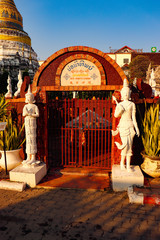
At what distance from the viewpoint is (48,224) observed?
11.2 ft

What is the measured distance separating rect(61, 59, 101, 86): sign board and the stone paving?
338 centimetres

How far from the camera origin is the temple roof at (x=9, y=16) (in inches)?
1553

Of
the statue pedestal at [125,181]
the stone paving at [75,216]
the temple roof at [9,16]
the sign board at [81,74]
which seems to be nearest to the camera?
the stone paving at [75,216]

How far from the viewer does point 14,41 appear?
125 ft

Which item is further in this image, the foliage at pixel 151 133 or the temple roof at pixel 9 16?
the temple roof at pixel 9 16

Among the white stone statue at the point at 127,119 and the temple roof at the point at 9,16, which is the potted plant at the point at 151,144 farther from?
the temple roof at the point at 9,16

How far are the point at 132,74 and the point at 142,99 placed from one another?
3467 cm

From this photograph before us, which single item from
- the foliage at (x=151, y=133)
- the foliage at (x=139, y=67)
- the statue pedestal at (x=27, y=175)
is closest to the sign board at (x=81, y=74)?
the foliage at (x=151, y=133)

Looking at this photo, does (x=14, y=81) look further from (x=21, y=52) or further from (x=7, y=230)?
(x=7, y=230)

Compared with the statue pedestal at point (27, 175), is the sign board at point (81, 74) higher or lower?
higher

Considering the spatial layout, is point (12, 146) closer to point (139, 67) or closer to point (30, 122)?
point (30, 122)

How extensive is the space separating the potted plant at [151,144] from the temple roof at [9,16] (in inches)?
1715

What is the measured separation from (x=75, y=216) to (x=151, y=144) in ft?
9.82

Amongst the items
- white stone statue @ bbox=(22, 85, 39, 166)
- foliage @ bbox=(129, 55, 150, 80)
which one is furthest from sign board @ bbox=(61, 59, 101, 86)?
foliage @ bbox=(129, 55, 150, 80)
